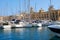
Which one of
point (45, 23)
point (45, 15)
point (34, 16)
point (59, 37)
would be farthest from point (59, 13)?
point (59, 37)

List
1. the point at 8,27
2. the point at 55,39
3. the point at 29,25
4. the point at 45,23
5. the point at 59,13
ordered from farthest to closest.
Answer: the point at 59,13
the point at 45,23
the point at 29,25
the point at 8,27
the point at 55,39

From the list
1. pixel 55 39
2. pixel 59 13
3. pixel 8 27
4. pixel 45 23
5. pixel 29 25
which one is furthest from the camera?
pixel 59 13

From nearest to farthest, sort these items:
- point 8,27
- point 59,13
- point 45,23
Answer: point 8,27
point 45,23
point 59,13

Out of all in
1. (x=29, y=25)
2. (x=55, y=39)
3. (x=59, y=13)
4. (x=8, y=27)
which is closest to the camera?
(x=55, y=39)

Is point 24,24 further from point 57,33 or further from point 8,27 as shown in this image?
point 57,33

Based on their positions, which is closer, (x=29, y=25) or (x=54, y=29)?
(x=54, y=29)

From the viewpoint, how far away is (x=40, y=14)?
85375mm

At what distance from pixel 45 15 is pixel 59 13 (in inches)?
312

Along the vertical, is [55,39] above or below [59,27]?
below

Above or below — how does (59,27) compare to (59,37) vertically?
above

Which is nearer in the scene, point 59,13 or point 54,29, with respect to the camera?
point 54,29

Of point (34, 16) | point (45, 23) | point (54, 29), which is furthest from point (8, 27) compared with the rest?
point (34, 16)

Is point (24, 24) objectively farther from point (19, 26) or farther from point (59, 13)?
point (59, 13)

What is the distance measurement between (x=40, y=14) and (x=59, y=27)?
64.0 meters
